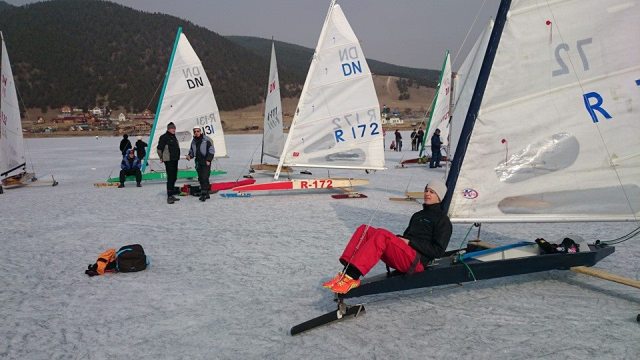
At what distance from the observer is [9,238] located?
692cm

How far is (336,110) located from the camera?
995cm

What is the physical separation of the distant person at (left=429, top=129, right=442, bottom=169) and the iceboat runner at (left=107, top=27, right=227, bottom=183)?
7382 millimetres

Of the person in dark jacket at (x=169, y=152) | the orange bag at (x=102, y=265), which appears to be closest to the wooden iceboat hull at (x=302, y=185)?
the person in dark jacket at (x=169, y=152)

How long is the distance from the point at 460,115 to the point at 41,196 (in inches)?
423

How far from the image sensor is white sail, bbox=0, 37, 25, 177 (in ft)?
39.3

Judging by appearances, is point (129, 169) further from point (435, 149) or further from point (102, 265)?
point (435, 149)

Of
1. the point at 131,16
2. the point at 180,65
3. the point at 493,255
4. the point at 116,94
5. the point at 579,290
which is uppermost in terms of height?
the point at 131,16

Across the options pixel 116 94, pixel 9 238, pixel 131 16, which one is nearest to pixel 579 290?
pixel 9 238

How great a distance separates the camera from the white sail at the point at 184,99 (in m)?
12.3

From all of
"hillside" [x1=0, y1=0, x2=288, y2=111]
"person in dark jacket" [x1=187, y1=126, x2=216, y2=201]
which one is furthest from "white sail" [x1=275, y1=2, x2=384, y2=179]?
"hillside" [x1=0, y1=0, x2=288, y2=111]

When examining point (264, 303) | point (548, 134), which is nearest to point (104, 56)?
point (264, 303)

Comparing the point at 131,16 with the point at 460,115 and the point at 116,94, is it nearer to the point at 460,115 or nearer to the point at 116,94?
the point at 116,94

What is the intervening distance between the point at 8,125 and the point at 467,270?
1243 centimetres

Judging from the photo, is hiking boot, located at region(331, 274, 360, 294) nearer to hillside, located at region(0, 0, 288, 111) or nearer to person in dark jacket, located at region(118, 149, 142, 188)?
person in dark jacket, located at region(118, 149, 142, 188)
